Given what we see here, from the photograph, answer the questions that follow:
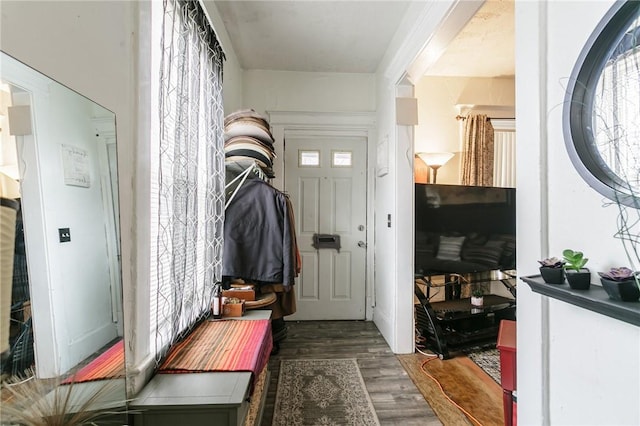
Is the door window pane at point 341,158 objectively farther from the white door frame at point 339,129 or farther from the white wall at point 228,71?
the white wall at point 228,71

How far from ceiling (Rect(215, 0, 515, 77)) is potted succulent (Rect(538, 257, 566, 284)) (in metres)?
1.99

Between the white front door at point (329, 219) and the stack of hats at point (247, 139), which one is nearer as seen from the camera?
the stack of hats at point (247, 139)

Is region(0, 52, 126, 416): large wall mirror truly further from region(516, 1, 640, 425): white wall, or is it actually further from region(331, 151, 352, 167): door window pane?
region(331, 151, 352, 167): door window pane

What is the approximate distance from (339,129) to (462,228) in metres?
1.63

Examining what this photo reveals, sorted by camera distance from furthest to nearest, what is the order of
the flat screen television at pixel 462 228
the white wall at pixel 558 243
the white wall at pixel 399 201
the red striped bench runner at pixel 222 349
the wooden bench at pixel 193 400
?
the flat screen television at pixel 462 228 < the white wall at pixel 399 201 < the red striped bench runner at pixel 222 349 < the wooden bench at pixel 193 400 < the white wall at pixel 558 243

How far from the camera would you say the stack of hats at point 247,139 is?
2.30 metres

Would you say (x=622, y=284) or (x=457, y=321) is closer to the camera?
(x=622, y=284)

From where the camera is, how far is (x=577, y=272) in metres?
0.77

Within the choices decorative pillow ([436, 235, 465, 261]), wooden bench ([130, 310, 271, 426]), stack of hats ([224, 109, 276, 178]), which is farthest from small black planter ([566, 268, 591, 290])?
stack of hats ([224, 109, 276, 178])

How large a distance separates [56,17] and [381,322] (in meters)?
3.01

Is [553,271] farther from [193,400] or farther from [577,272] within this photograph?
[193,400]

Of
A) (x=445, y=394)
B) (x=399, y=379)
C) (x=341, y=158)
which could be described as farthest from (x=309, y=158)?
(x=445, y=394)

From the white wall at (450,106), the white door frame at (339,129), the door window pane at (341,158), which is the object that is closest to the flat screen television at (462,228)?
the white wall at (450,106)

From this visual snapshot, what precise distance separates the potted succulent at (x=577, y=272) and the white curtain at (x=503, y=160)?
9.04ft
